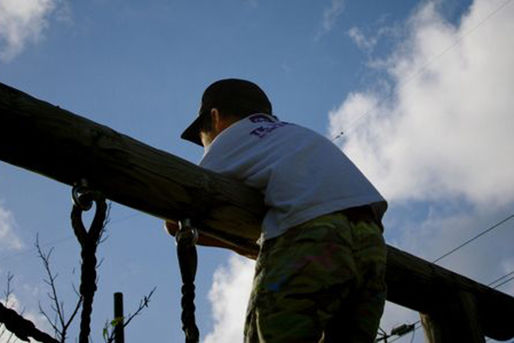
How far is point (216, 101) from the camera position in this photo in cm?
256

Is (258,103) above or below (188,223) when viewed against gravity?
above

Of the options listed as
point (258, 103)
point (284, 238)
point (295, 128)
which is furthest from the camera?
point (258, 103)

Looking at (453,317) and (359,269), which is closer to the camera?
(359,269)

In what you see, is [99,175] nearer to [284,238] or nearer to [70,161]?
[70,161]

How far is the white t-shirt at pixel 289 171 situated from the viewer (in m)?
1.98

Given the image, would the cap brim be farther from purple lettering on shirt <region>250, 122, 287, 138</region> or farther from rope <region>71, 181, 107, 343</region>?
rope <region>71, 181, 107, 343</region>

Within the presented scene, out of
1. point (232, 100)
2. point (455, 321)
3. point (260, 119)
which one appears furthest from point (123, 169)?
point (455, 321)

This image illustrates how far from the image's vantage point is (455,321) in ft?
9.87

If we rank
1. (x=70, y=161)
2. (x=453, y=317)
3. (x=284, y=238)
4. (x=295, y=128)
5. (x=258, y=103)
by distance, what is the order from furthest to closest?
(x=453, y=317) < (x=258, y=103) < (x=295, y=128) < (x=284, y=238) < (x=70, y=161)

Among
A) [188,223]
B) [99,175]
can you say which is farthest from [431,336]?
[99,175]

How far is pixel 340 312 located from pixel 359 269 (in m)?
0.15

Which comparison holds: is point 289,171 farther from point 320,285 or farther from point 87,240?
point 87,240

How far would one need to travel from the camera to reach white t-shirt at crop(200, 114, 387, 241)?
198 cm

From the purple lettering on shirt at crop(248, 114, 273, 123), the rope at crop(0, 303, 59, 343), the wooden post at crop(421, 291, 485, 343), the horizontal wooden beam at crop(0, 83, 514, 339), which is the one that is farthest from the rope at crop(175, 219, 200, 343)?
the wooden post at crop(421, 291, 485, 343)
